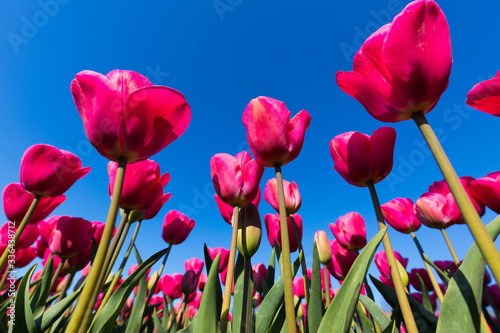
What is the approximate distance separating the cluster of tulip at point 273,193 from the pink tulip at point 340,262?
0.62ft

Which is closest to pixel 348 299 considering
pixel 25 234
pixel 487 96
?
pixel 487 96

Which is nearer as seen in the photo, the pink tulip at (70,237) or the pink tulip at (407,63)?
the pink tulip at (407,63)

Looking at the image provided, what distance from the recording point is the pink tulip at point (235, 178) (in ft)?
3.13

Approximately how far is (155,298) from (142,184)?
255 cm

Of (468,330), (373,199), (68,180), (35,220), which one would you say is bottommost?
(468,330)

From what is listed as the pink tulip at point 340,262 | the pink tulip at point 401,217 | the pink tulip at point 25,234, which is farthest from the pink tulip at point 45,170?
the pink tulip at point 401,217

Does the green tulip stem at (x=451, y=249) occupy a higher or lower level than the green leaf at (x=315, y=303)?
higher

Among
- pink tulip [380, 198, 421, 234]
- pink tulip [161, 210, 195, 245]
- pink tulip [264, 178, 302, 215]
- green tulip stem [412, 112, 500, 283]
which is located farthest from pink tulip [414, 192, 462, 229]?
pink tulip [161, 210, 195, 245]

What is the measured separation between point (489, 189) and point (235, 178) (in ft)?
3.37

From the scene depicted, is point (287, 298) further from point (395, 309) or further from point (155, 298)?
point (155, 298)

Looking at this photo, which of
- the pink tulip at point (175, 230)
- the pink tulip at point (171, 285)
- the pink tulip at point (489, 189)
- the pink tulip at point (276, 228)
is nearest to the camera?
the pink tulip at point (489, 189)

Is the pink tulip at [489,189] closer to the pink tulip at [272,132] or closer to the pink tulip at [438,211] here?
the pink tulip at [438,211]

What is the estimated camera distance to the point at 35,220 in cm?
132

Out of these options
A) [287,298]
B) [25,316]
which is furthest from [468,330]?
[25,316]
